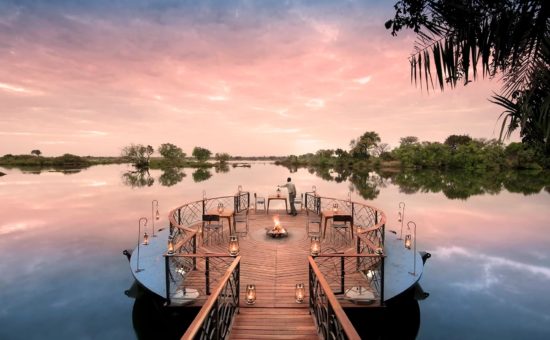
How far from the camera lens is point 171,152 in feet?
325

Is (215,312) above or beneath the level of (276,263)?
above

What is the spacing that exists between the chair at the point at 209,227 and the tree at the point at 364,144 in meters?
68.0

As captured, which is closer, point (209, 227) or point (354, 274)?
point (354, 274)

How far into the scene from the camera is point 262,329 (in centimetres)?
475

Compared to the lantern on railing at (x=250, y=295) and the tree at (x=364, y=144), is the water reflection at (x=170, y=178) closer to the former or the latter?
the lantern on railing at (x=250, y=295)

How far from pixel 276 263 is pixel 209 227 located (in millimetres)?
3301

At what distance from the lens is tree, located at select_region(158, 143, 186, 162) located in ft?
324

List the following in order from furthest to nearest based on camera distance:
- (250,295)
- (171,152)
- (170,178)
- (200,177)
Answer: (171,152) → (200,177) → (170,178) → (250,295)

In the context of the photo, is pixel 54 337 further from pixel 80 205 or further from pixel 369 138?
pixel 369 138

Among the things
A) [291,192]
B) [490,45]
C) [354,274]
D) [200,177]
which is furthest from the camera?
[200,177]

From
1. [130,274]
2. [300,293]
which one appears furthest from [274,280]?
[130,274]

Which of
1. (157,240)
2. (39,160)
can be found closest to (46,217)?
(157,240)

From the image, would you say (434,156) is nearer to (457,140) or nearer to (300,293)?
(457,140)

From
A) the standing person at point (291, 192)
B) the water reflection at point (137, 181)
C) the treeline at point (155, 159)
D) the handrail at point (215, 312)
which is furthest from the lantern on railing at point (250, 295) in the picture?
the treeline at point (155, 159)
